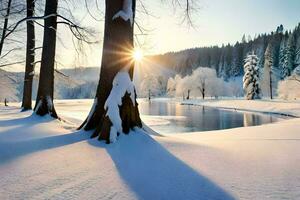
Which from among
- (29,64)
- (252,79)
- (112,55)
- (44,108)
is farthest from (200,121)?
(252,79)

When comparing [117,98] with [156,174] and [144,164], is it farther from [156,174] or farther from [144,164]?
[156,174]

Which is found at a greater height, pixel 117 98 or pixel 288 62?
pixel 288 62

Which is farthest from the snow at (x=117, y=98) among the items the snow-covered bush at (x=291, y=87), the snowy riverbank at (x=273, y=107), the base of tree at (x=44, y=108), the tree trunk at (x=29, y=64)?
the snow-covered bush at (x=291, y=87)

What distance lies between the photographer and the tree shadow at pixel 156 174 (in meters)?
Result: 3.21

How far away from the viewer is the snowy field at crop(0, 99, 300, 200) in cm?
322

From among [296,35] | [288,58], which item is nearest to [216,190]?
[288,58]

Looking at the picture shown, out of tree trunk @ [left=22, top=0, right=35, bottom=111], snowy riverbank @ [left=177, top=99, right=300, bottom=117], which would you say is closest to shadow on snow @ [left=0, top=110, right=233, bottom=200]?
tree trunk @ [left=22, top=0, right=35, bottom=111]

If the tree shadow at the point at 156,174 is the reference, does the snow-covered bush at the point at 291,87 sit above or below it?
above

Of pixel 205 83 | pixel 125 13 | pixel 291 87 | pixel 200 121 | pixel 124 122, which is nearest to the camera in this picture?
pixel 124 122

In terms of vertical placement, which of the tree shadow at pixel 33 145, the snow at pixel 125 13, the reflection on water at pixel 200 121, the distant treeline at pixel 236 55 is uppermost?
the distant treeline at pixel 236 55

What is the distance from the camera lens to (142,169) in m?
3.97

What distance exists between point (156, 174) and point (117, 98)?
2362 mm

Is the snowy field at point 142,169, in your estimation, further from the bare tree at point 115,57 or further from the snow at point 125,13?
the snow at point 125,13

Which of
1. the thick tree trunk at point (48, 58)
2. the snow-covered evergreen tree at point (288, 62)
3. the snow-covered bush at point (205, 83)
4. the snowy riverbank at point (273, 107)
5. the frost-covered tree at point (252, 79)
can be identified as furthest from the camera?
the snow-covered bush at point (205, 83)
